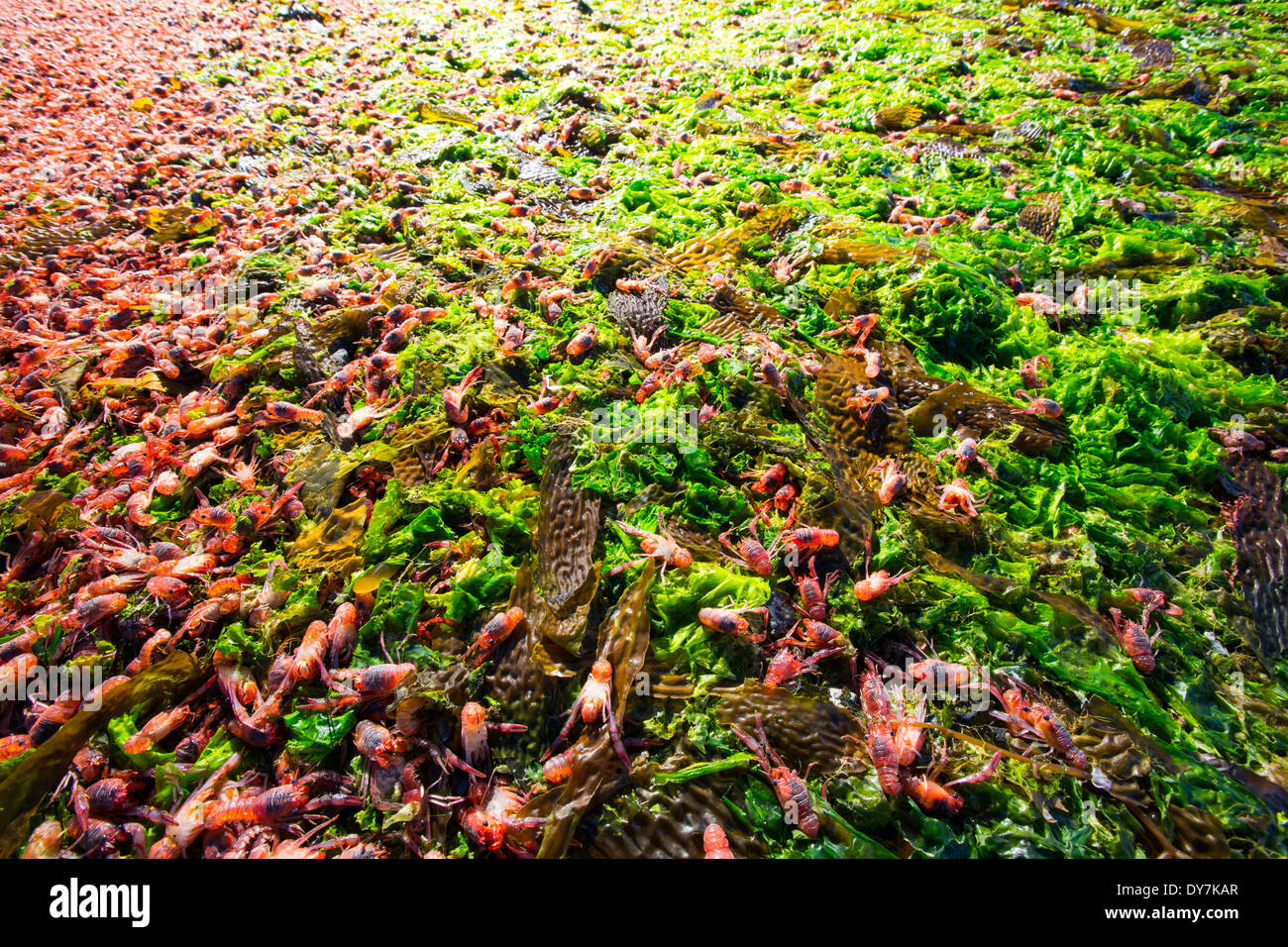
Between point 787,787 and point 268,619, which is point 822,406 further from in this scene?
point 268,619

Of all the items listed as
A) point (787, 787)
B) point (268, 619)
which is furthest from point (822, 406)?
point (268, 619)

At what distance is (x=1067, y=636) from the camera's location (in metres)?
2.59

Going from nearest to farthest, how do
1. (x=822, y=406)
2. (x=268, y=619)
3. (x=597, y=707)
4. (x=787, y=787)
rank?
1. (x=787, y=787)
2. (x=597, y=707)
3. (x=268, y=619)
4. (x=822, y=406)

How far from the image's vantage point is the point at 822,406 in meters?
3.46

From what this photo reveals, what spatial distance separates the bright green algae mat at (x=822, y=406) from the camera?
2.21 metres

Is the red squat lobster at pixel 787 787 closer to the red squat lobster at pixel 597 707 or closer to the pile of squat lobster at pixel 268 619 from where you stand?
the pile of squat lobster at pixel 268 619

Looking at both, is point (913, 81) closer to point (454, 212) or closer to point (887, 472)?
point (454, 212)

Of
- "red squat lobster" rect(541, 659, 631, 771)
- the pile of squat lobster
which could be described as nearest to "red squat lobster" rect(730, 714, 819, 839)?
the pile of squat lobster

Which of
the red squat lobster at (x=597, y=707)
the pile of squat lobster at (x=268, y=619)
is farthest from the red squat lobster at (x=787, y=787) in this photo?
the red squat lobster at (x=597, y=707)

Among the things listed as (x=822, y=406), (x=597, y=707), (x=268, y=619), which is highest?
(x=822, y=406)

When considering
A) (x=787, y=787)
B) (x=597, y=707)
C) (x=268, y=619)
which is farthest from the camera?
(x=268, y=619)

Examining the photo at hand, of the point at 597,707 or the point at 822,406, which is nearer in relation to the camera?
the point at 597,707
